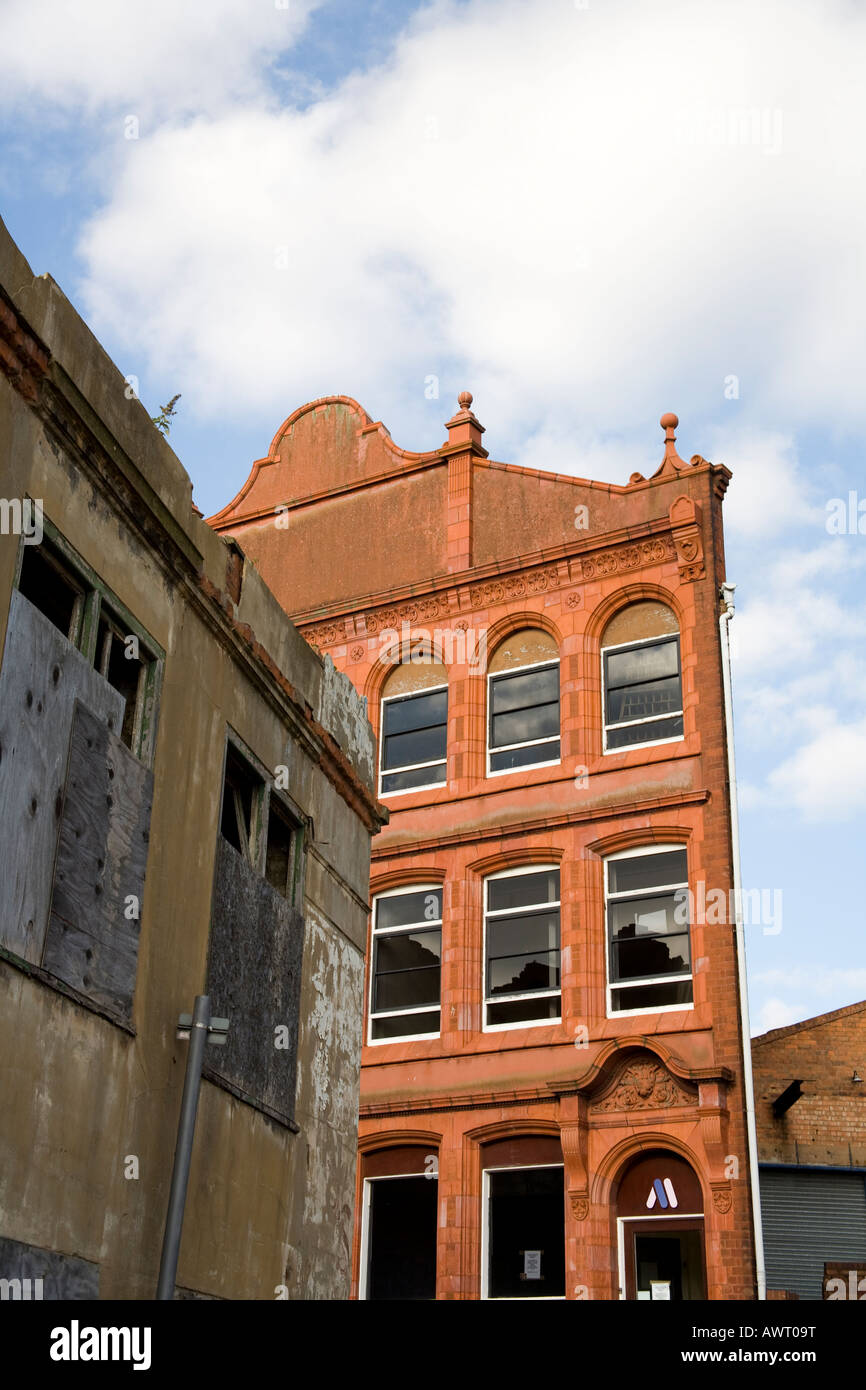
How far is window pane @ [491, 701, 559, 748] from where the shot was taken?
24312 millimetres

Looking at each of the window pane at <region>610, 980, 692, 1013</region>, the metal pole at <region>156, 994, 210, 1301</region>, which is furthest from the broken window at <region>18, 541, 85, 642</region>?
the window pane at <region>610, 980, 692, 1013</region>

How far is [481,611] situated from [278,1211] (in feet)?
48.3

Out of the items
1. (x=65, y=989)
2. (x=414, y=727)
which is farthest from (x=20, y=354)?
(x=414, y=727)

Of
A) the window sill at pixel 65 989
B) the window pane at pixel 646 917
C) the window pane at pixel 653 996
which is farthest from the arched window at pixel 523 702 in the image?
the window sill at pixel 65 989

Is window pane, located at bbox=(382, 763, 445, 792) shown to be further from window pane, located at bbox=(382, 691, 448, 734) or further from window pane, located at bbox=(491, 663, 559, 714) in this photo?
window pane, located at bbox=(491, 663, 559, 714)

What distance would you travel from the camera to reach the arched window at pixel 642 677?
23281 millimetres

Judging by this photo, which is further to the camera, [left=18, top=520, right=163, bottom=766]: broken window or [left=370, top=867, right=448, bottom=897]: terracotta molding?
[left=370, top=867, right=448, bottom=897]: terracotta molding

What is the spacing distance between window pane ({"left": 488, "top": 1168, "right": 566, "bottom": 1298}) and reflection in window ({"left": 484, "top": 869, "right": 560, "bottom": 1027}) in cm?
224

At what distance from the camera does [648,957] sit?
21906mm

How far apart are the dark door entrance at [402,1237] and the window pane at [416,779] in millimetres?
6195

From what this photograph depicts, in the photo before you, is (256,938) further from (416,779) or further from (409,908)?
(416,779)
